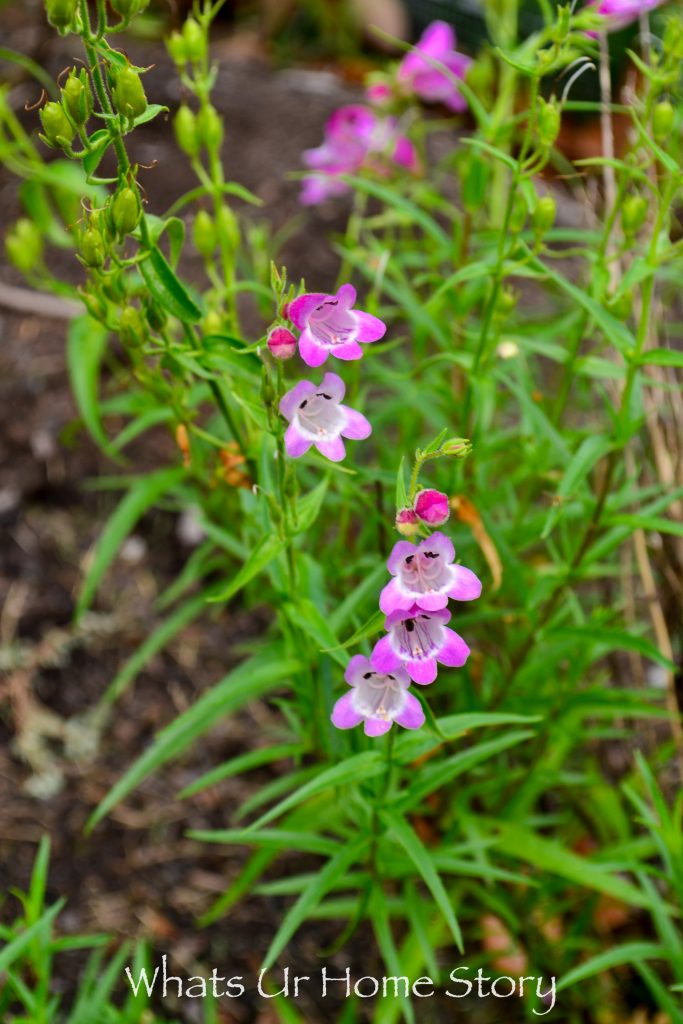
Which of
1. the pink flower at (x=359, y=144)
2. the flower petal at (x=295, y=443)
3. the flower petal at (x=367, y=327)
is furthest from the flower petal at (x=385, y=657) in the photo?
the pink flower at (x=359, y=144)

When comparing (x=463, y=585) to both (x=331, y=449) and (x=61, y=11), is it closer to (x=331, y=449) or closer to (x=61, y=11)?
(x=331, y=449)

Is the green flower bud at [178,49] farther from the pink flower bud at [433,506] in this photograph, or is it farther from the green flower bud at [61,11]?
the pink flower bud at [433,506]

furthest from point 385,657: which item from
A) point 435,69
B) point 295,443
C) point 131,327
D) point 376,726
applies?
point 435,69

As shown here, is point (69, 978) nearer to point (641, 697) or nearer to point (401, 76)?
point (641, 697)

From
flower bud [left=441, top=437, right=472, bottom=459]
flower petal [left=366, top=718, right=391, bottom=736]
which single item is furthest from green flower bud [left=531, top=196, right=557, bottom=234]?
flower petal [left=366, top=718, right=391, bottom=736]

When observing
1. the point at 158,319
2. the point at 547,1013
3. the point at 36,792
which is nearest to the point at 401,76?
the point at 158,319

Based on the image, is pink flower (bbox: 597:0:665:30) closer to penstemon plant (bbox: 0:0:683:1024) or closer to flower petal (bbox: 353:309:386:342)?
penstemon plant (bbox: 0:0:683:1024)

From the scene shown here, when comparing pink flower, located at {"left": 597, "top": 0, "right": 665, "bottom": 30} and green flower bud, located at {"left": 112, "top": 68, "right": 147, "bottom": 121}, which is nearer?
green flower bud, located at {"left": 112, "top": 68, "right": 147, "bottom": 121}
